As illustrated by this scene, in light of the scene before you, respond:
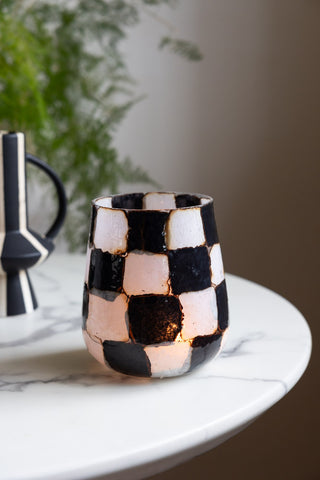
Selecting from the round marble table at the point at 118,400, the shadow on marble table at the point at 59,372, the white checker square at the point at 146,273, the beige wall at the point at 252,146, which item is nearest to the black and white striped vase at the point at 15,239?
the round marble table at the point at 118,400

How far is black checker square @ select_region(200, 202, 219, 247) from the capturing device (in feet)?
1.60

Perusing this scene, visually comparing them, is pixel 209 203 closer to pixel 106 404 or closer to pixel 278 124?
pixel 106 404

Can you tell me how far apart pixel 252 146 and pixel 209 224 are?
0.96m

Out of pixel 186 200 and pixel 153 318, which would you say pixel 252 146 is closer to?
pixel 186 200

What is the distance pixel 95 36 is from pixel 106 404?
101cm

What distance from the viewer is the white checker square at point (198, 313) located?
476 millimetres

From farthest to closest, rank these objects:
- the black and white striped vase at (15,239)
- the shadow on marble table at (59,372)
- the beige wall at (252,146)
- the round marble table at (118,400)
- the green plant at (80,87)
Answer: the beige wall at (252,146)
the green plant at (80,87)
the black and white striped vase at (15,239)
the shadow on marble table at (59,372)
the round marble table at (118,400)

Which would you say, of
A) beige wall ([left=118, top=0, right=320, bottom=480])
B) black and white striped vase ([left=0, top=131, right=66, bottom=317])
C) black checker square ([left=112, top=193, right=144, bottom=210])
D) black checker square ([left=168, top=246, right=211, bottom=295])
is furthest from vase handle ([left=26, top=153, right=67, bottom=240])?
beige wall ([left=118, top=0, right=320, bottom=480])

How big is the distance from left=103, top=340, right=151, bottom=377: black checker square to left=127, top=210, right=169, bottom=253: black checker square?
0.08 m

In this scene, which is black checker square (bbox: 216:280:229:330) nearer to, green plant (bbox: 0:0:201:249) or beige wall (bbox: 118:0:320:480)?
green plant (bbox: 0:0:201:249)

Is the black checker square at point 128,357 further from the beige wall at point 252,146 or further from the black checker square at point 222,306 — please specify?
the beige wall at point 252,146

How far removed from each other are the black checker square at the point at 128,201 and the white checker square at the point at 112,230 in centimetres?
6

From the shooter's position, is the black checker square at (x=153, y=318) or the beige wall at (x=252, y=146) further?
the beige wall at (x=252, y=146)

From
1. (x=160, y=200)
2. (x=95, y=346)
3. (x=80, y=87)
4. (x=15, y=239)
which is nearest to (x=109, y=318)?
(x=95, y=346)
